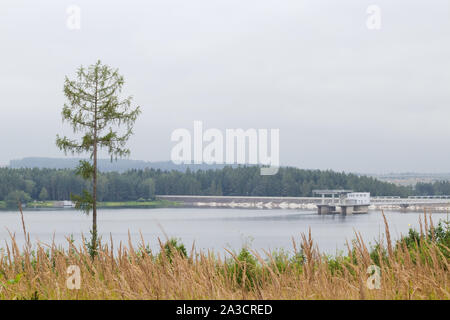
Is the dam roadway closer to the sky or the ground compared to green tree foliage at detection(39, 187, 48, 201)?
closer to the ground

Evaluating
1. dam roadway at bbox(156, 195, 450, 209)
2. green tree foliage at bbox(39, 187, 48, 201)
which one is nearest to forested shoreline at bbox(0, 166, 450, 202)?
green tree foliage at bbox(39, 187, 48, 201)

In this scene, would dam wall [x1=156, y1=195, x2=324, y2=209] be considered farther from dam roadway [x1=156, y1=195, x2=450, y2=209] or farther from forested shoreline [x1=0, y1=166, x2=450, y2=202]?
forested shoreline [x1=0, y1=166, x2=450, y2=202]

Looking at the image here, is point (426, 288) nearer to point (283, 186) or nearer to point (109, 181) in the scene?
point (109, 181)

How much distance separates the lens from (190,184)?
378 ft

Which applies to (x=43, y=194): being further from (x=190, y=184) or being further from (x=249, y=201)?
(x=249, y=201)

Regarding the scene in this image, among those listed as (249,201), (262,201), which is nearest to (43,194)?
(249,201)

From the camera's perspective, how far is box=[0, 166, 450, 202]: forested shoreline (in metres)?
90.8

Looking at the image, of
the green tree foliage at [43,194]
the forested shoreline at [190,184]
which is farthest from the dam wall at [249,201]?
the green tree foliage at [43,194]

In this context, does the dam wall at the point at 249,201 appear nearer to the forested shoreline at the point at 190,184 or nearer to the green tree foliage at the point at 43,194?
the forested shoreline at the point at 190,184

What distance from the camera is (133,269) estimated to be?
5121 millimetres

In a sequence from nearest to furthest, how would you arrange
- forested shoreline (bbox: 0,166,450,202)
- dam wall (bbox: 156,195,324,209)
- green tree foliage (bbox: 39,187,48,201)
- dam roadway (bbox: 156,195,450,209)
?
1. green tree foliage (bbox: 39,187,48,201)
2. forested shoreline (bbox: 0,166,450,202)
3. dam roadway (bbox: 156,195,450,209)
4. dam wall (bbox: 156,195,324,209)

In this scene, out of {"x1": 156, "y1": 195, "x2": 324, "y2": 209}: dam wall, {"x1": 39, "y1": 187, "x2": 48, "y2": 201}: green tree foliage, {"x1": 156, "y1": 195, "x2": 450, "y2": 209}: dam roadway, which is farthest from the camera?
{"x1": 156, "y1": 195, "x2": 324, "y2": 209}: dam wall
